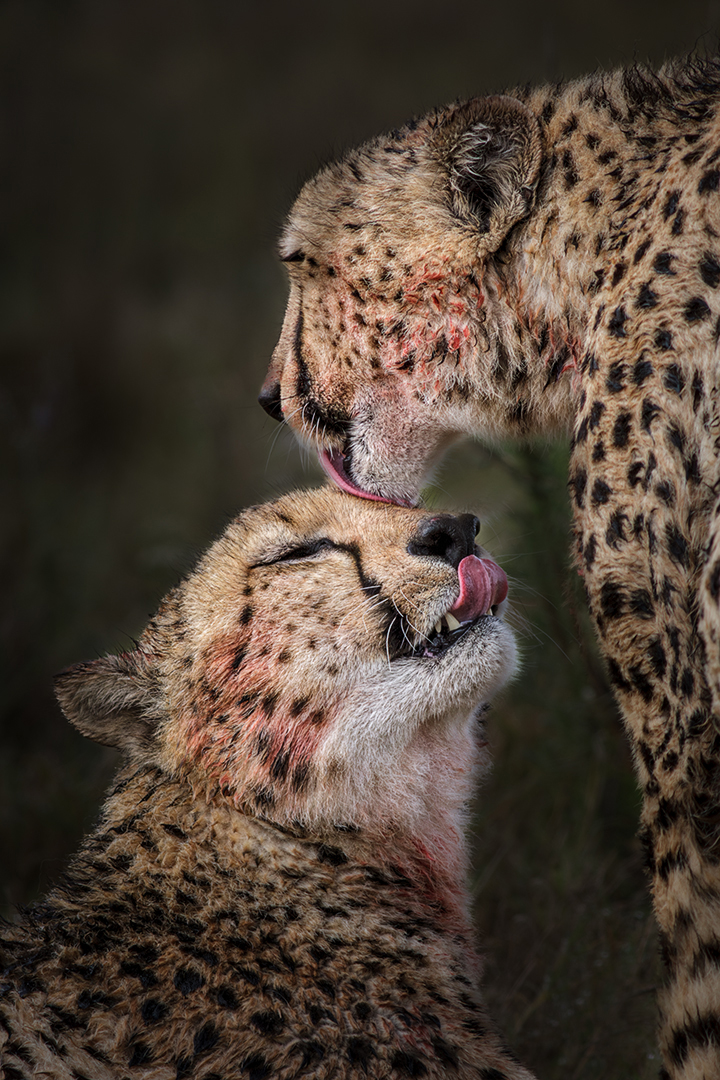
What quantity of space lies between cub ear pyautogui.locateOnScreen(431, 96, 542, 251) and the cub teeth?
86 cm

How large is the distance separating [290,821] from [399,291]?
1.26 m

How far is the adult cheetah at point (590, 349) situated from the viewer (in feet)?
6.13

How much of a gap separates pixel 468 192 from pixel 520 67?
857 centimetres

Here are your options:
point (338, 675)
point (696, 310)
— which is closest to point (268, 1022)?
point (338, 675)

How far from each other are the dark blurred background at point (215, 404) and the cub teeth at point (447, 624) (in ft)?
1.50

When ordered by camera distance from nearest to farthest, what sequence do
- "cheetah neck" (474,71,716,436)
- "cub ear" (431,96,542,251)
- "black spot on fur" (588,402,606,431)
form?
"black spot on fur" (588,402,606,431) < "cheetah neck" (474,71,716,436) < "cub ear" (431,96,542,251)

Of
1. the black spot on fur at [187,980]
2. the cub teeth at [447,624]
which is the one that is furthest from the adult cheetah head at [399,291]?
the black spot on fur at [187,980]

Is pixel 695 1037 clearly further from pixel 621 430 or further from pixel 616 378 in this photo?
pixel 616 378

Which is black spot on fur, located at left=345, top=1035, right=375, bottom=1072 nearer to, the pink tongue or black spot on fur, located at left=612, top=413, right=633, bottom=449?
the pink tongue

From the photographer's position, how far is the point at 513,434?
266 centimetres

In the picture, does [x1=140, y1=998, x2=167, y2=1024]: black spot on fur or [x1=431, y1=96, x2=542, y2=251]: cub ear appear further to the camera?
[x1=431, y1=96, x2=542, y2=251]: cub ear

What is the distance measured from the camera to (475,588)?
2.34 meters

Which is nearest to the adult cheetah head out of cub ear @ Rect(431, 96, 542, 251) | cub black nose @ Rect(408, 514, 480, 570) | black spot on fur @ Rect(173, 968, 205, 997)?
cub ear @ Rect(431, 96, 542, 251)

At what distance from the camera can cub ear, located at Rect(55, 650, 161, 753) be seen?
246 centimetres
